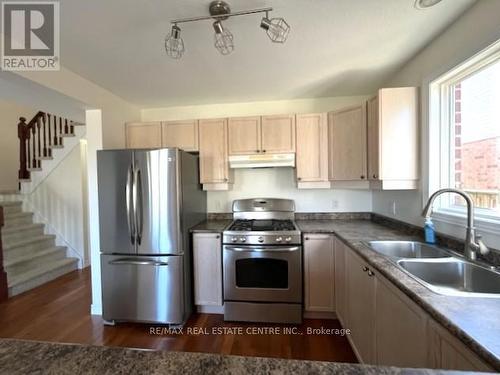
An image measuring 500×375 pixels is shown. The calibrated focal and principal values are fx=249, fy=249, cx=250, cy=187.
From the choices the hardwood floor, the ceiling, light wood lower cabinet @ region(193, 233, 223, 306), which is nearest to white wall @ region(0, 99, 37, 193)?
the hardwood floor

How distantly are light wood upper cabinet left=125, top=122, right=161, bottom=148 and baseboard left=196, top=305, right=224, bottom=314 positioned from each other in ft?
6.31

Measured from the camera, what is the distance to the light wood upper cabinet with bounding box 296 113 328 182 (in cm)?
283

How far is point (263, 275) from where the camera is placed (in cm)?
247

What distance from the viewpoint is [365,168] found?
7.83ft

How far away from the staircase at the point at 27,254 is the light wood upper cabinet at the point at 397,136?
14.8 ft

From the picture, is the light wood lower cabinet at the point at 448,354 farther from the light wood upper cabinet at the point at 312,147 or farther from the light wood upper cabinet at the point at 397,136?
the light wood upper cabinet at the point at 312,147

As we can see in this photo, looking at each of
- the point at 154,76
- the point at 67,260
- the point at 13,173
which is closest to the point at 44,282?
the point at 67,260

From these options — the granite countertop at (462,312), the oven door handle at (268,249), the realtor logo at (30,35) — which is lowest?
the oven door handle at (268,249)

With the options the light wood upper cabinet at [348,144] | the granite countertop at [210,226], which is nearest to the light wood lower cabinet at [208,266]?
the granite countertop at [210,226]

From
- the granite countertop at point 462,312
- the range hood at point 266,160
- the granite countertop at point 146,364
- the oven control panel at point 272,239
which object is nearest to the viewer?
the granite countertop at point 146,364

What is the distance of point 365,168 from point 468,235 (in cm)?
107

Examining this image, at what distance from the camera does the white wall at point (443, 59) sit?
1.42 m

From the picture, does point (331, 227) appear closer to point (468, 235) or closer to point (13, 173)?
point (468, 235)

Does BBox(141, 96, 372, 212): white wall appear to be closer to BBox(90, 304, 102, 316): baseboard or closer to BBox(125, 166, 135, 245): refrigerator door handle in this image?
BBox(125, 166, 135, 245): refrigerator door handle
